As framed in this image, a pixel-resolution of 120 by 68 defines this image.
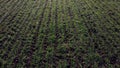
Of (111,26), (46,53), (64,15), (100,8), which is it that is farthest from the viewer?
(100,8)

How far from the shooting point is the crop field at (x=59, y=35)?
4.46 m

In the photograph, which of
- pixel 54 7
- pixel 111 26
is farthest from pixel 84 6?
pixel 111 26

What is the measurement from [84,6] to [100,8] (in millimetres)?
Result: 728

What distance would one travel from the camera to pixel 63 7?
7.89 meters

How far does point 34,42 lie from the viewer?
518cm

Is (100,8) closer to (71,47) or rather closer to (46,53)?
(71,47)

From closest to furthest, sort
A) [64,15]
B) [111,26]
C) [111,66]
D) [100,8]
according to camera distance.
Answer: [111,66]
[111,26]
[64,15]
[100,8]

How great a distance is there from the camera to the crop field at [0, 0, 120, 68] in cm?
446

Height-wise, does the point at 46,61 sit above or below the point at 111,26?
above

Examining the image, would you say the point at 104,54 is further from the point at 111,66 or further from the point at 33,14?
the point at 33,14

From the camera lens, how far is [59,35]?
556 cm

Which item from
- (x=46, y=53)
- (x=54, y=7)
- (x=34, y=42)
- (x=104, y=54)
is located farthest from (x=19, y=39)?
(x=54, y=7)

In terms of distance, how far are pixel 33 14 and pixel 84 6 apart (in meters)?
2.43

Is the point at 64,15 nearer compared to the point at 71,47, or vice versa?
the point at 71,47
